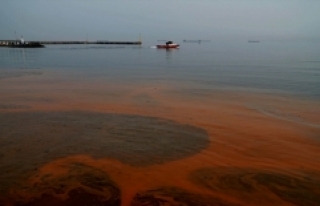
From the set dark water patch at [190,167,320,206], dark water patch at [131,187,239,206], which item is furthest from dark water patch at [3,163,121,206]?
dark water patch at [190,167,320,206]

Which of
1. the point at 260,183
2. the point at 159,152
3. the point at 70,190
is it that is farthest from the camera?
the point at 159,152

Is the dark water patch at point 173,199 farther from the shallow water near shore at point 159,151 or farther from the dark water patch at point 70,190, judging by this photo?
the dark water patch at point 70,190

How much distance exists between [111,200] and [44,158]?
303 centimetres

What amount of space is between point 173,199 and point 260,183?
2214 mm

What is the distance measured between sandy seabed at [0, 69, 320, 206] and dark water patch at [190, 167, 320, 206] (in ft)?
0.08

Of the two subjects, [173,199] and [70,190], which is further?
[70,190]

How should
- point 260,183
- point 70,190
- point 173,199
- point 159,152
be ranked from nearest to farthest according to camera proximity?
point 173,199 → point 70,190 → point 260,183 → point 159,152

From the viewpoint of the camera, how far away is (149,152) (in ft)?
28.0

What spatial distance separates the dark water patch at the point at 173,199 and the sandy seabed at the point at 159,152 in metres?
0.02

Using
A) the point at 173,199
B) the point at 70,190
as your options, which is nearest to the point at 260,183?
the point at 173,199

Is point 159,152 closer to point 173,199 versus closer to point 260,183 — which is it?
point 173,199

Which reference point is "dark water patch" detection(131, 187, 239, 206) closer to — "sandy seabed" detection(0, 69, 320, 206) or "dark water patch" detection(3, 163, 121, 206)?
"sandy seabed" detection(0, 69, 320, 206)

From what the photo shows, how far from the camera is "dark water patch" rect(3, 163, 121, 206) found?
594 cm

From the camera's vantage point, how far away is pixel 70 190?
6.37m
